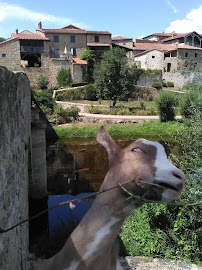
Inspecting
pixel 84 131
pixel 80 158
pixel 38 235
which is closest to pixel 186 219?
pixel 38 235

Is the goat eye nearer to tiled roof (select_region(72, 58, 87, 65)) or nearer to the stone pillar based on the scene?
the stone pillar

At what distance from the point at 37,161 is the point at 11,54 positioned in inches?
1009

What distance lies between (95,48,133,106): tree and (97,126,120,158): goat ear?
26.7m

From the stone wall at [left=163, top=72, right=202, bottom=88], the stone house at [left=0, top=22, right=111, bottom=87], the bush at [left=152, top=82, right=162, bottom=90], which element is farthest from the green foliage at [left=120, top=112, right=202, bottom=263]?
the stone wall at [left=163, top=72, right=202, bottom=88]

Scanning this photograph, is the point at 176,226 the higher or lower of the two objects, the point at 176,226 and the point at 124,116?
the lower

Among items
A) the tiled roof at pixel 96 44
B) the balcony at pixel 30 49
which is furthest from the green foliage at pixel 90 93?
the tiled roof at pixel 96 44

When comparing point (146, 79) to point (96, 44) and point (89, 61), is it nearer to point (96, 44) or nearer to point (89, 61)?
point (89, 61)

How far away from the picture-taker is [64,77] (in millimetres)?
34750

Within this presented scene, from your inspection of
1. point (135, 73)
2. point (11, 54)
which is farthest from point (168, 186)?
point (11, 54)

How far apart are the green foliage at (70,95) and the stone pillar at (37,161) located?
1810 centimetres

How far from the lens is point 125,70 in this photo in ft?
91.8

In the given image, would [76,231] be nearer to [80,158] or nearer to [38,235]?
[38,235]

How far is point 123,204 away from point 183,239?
19.2 feet

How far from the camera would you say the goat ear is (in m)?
1.84
